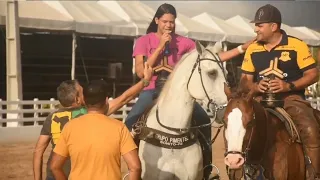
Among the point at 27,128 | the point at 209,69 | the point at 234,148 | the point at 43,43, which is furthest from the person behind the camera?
the point at 43,43

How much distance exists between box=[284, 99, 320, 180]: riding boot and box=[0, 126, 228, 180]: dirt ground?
498 centimetres

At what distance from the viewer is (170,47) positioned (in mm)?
6582

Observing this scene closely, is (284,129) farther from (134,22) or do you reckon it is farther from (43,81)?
(43,81)

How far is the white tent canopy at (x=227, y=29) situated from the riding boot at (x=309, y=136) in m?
22.8

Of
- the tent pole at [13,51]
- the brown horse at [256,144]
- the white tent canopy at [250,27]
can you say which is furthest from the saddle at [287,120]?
the white tent canopy at [250,27]

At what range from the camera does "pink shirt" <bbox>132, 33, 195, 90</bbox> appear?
21.5 feet

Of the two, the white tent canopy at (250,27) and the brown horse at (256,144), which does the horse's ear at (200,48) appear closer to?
the brown horse at (256,144)

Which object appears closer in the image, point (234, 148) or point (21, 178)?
point (234, 148)

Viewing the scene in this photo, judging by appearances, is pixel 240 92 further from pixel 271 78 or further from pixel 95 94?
pixel 95 94

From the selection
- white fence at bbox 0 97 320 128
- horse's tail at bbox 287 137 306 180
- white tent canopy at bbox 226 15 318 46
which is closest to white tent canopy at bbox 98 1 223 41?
white tent canopy at bbox 226 15 318 46

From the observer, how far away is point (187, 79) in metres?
5.95

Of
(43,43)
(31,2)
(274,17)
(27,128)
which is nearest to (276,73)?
(274,17)

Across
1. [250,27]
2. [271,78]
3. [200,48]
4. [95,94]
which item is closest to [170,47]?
[200,48]

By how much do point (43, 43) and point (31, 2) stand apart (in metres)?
4.06
